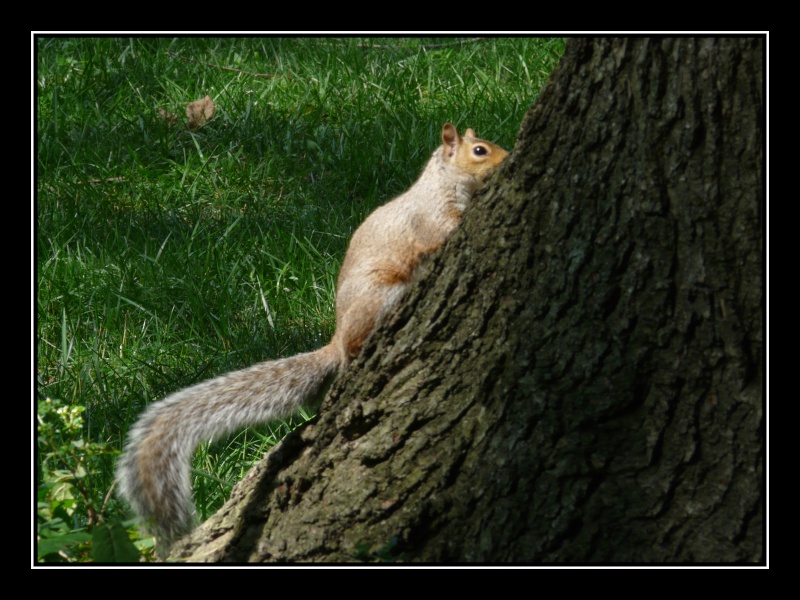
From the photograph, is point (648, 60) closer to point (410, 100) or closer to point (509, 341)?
point (509, 341)

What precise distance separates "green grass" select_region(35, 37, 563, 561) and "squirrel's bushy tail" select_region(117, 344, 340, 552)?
0.24 ft

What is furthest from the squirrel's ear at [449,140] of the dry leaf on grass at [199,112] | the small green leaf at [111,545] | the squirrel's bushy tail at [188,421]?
the small green leaf at [111,545]

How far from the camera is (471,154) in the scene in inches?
98.6

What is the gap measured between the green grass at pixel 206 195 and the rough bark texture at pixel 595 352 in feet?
1.91

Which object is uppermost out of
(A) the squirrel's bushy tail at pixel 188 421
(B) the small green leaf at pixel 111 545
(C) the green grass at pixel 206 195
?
(C) the green grass at pixel 206 195

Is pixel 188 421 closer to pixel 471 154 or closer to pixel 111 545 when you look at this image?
pixel 111 545

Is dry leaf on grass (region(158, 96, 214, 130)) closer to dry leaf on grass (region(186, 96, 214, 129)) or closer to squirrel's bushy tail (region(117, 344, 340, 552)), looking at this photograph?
dry leaf on grass (region(186, 96, 214, 129))

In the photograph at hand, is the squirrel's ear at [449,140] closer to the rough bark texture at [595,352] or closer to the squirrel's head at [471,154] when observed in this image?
the squirrel's head at [471,154]

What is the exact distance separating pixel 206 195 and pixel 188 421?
57.6 inches

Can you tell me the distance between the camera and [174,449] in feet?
5.83

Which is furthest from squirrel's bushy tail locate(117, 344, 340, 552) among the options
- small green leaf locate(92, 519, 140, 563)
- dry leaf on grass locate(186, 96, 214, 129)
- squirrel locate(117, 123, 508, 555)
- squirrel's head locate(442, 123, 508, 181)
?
dry leaf on grass locate(186, 96, 214, 129)

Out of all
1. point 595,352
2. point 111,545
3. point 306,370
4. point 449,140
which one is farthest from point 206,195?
point 595,352

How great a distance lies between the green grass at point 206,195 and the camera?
2201 mm

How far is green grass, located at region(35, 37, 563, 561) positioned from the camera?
86.7 inches
